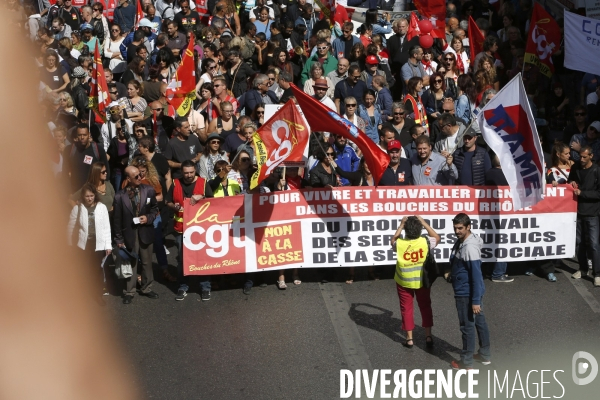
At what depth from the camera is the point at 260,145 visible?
12.2 metres

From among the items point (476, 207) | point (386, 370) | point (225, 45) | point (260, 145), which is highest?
point (225, 45)

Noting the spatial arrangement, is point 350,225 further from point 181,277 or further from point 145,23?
point 145,23

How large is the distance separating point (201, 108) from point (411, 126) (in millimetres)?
3394

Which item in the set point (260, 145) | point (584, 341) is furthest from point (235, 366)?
point (584, 341)

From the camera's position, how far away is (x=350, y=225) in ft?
41.1

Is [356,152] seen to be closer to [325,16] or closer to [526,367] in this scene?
[526,367]

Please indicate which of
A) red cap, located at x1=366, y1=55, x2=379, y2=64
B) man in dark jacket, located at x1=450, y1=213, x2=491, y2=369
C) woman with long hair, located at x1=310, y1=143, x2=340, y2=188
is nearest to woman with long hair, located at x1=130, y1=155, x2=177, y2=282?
woman with long hair, located at x1=310, y1=143, x2=340, y2=188

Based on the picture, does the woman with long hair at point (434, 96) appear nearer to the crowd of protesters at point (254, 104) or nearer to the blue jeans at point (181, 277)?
the crowd of protesters at point (254, 104)

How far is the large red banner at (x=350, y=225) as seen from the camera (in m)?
12.3

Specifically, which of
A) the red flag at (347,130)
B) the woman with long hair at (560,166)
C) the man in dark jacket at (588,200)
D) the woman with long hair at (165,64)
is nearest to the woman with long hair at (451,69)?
the woman with long hair at (560,166)

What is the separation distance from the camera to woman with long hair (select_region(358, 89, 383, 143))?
14.7m

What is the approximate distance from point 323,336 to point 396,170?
9.18 feet

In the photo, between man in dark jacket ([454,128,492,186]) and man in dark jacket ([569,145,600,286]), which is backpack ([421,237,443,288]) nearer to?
man in dark jacket ([454,128,492,186])

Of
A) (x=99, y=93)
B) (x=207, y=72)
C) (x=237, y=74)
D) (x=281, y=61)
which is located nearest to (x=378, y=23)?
(x=281, y=61)
